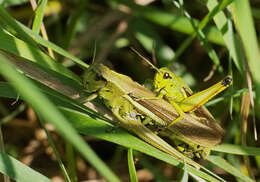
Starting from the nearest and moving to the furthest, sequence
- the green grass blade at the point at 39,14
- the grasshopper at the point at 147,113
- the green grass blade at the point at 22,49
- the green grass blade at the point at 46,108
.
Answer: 1. the green grass blade at the point at 46,108
2. the green grass blade at the point at 22,49
3. the green grass blade at the point at 39,14
4. the grasshopper at the point at 147,113

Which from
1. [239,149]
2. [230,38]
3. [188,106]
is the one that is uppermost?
[230,38]

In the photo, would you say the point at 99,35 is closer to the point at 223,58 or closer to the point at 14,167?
the point at 223,58

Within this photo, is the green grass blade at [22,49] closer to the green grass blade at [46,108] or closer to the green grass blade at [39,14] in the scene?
the green grass blade at [39,14]

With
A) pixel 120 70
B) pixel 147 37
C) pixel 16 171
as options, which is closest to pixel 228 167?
pixel 16 171

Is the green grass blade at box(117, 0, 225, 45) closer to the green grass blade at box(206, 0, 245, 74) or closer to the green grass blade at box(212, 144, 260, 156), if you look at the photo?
the green grass blade at box(206, 0, 245, 74)

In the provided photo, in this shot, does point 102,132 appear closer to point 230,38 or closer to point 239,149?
point 239,149

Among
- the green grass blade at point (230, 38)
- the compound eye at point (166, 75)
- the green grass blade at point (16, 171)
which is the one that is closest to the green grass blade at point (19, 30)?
the green grass blade at point (16, 171)

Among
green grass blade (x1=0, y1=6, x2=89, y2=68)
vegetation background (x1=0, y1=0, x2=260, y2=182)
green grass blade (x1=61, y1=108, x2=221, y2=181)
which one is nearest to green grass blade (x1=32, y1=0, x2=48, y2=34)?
vegetation background (x1=0, y1=0, x2=260, y2=182)
